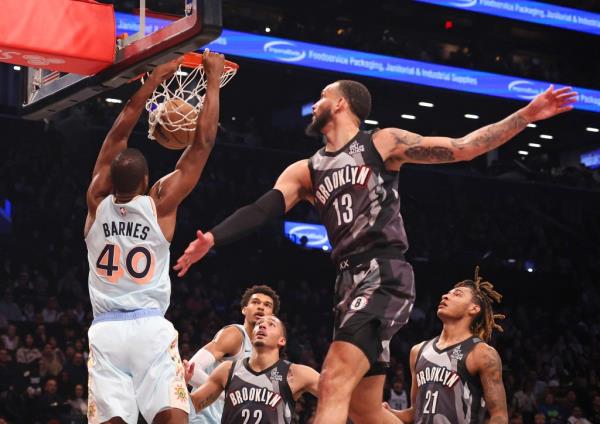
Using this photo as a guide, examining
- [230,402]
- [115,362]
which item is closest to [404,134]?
[115,362]

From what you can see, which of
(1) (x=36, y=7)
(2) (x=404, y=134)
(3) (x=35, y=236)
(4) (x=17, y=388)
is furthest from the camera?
(3) (x=35, y=236)

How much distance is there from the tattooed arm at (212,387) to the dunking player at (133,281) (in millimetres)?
1874

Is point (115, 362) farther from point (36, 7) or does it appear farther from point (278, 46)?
point (278, 46)

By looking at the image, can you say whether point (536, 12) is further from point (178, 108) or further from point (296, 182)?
point (296, 182)

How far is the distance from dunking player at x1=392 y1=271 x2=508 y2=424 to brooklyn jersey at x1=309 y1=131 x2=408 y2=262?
1990mm

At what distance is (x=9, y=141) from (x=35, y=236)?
3.60 metres

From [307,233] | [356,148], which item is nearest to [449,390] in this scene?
[356,148]

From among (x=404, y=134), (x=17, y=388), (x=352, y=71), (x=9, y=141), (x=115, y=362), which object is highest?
(x=352, y=71)

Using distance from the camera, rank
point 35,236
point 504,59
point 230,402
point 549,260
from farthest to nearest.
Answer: point 504,59 → point 549,260 → point 35,236 → point 230,402

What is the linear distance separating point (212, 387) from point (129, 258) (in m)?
2.17

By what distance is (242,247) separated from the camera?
2041 cm

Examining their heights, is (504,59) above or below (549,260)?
above

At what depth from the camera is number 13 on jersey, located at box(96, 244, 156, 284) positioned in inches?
209

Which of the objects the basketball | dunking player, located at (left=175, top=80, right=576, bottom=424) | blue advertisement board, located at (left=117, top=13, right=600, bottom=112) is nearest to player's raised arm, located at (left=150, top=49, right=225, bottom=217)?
the basketball
